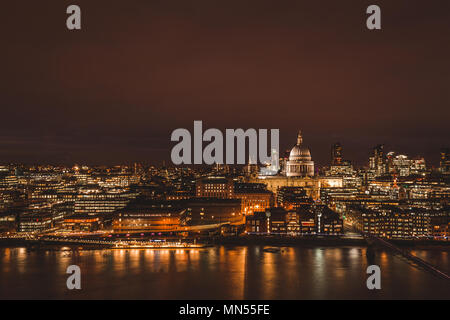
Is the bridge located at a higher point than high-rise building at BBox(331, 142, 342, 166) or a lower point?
lower

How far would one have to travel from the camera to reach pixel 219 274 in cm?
1655

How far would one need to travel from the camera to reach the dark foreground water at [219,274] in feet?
47.8

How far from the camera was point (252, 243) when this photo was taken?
74.5ft

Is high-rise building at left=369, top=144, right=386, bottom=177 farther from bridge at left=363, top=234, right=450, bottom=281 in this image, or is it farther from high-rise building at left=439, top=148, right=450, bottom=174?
bridge at left=363, top=234, right=450, bottom=281

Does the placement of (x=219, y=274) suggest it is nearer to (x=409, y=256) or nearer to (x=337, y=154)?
(x=409, y=256)

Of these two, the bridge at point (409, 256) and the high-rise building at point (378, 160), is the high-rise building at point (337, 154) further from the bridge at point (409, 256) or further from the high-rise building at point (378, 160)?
the bridge at point (409, 256)

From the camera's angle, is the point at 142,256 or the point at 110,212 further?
the point at 110,212

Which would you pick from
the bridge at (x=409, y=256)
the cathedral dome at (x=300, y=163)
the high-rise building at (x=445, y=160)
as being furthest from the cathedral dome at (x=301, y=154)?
the bridge at (x=409, y=256)

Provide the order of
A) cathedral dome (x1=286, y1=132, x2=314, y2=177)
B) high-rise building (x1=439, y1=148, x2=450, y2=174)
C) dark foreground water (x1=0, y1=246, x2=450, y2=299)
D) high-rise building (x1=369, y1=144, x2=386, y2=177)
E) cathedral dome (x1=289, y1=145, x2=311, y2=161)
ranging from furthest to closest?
1. high-rise building (x1=369, y1=144, x2=386, y2=177)
2. high-rise building (x1=439, y1=148, x2=450, y2=174)
3. cathedral dome (x1=289, y1=145, x2=311, y2=161)
4. cathedral dome (x1=286, y1=132, x2=314, y2=177)
5. dark foreground water (x1=0, y1=246, x2=450, y2=299)

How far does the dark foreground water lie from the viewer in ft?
47.8

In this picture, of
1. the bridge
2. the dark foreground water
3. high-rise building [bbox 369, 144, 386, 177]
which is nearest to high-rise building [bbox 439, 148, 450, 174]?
high-rise building [bbox 369, 144, 386, 177]
